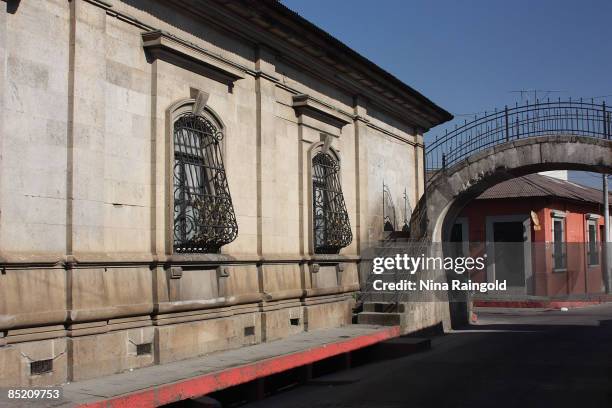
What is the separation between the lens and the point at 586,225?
111 ft

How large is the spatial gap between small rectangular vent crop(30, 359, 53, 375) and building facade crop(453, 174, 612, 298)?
77.3 feet

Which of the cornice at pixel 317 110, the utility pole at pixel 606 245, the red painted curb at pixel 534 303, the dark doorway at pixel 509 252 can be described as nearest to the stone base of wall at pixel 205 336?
the cornice at pixel 317 110

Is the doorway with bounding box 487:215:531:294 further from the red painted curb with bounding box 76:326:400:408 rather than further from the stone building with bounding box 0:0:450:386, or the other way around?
the red painted curb with bounding box 76:326:400:408

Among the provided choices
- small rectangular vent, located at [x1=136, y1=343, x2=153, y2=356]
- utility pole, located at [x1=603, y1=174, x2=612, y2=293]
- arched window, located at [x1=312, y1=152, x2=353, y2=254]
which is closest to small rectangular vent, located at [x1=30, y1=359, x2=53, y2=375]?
small rectangular vent, located at [x1=136, y1=343, x2=153, y2=356]

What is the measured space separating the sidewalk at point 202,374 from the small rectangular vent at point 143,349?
0.24 meters

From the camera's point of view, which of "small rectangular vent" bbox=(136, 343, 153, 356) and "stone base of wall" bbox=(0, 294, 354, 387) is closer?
"stone base of wall" bbox=(0, 294, 354, 387)

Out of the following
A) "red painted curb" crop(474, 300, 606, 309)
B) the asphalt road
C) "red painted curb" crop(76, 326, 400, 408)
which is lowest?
"red painted curb" crop(474, 300, 606, 309)

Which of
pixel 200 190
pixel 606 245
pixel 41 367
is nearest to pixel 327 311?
pixel 200 190

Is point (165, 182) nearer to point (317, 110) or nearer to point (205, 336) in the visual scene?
point (205, 336)

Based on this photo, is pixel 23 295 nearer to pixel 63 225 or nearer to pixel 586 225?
pixel 63 225

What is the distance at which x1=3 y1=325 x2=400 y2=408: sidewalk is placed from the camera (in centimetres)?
755

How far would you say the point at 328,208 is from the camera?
14758mm

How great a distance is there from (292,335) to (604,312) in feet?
50.4

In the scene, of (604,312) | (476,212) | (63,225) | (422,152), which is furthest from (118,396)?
(476,212)
